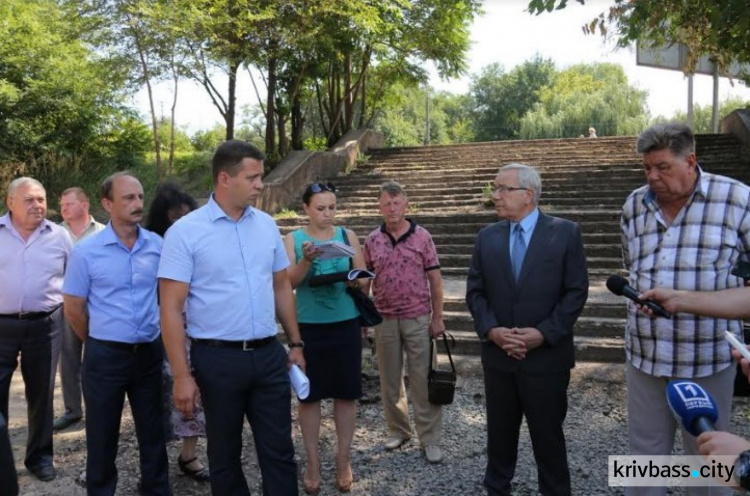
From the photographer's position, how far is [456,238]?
9.73 m

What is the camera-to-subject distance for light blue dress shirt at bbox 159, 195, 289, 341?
277 cm

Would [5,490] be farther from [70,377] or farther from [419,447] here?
[70,377]

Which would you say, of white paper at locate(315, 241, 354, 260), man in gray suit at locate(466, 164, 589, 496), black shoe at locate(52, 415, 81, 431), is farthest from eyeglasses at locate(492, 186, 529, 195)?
black shoe at locate(52, 415, 81, 431)

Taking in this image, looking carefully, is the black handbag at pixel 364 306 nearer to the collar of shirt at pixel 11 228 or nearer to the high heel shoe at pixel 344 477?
the high heel shoe at pixel 344 477

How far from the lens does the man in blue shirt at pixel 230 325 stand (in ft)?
9.08

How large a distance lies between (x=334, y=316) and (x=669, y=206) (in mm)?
1948

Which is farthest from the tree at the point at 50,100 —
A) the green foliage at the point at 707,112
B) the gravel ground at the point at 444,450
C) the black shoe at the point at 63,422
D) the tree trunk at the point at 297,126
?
the green foliage at the point at 707,112

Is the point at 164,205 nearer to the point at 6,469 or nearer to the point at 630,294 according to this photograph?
the point at 6,469

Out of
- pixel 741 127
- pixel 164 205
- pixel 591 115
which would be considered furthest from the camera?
pixel 591 115

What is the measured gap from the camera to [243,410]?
9.50ft

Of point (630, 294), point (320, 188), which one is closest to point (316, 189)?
point (320, 188)

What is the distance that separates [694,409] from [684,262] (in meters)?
1.20

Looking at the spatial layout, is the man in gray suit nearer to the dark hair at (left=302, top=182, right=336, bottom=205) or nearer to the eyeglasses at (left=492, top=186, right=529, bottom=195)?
the eyeglasses at (left=492, top=186, right=529, bottom=195)

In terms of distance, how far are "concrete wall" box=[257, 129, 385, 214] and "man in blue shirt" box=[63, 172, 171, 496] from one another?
807cm
